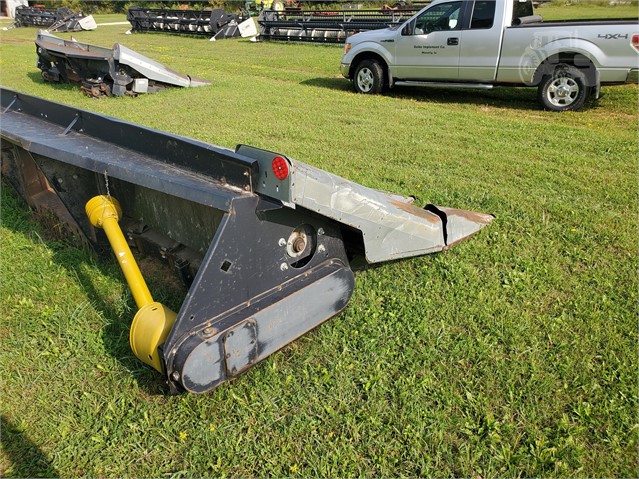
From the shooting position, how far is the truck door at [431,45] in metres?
8.51

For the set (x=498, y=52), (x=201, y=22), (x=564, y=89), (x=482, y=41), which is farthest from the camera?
(x=201, y=22)

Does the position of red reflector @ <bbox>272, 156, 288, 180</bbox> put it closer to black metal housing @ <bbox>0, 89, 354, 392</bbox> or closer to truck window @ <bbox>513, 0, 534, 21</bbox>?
black metal housing @ <bbox>0, 89, 354, 392</bbox>

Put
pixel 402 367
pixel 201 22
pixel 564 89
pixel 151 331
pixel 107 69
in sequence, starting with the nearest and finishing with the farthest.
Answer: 1. pixel 151 331
2. pixel 402 367
3. pixel 564 89
4. pixel 107 69
5. pixel 201 22

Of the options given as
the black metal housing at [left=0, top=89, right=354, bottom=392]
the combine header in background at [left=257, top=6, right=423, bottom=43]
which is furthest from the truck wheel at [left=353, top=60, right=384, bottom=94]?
the combine header in background at [left=257, top=6, right=423, bottom=43]

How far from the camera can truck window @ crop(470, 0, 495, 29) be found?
811 cm

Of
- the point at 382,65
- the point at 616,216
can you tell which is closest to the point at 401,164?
the point at 616,216

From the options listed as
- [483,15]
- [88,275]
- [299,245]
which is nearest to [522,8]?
[483,15]

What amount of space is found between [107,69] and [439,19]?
623cm

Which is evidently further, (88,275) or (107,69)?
(107,69)

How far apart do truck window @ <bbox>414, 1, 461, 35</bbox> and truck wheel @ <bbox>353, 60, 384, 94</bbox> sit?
0.95 meters

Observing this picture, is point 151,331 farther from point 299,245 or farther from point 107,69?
point 107,69

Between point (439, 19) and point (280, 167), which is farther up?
point (439, 19)

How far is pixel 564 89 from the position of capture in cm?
772

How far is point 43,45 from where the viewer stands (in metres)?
10.5
